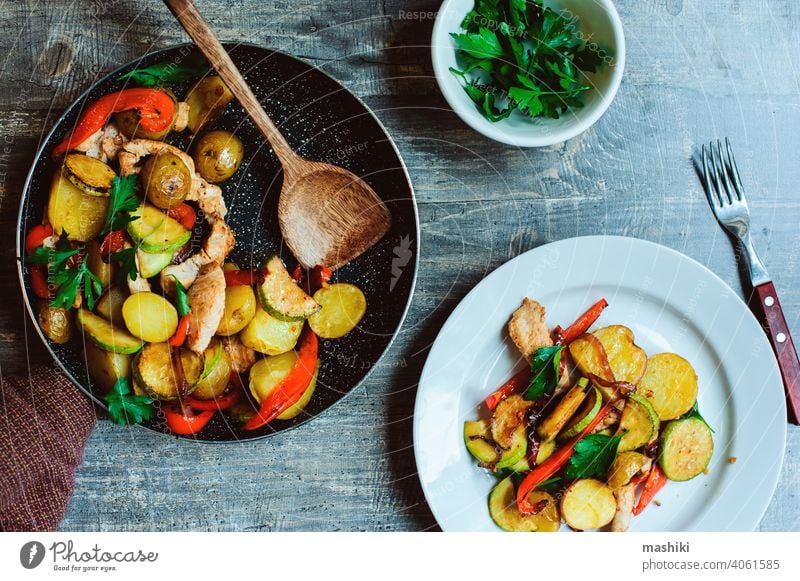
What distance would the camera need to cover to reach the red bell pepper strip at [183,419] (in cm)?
62

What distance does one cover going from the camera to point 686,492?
69 centimetres

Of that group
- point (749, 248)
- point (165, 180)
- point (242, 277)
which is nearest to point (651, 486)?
point (749, 248)

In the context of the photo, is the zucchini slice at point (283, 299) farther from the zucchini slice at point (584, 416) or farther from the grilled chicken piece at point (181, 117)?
the zucchini slice at point (584, 416)

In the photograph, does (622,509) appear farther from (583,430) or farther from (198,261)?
(198,261)

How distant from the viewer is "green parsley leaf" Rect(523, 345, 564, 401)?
0.65m

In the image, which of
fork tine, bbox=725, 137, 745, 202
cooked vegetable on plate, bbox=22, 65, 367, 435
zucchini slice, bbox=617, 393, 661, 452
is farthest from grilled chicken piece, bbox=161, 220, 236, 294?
fork tine, bbox=725, 137, 745, 202

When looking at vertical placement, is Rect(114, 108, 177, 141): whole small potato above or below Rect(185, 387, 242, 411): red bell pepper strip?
above

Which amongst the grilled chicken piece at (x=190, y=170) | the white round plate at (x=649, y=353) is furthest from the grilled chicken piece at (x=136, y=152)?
the white round plate at (x=649, y=353)

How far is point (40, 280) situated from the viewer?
0.62m

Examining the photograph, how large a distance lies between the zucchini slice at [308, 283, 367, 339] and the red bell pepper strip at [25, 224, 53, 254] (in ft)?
0.88

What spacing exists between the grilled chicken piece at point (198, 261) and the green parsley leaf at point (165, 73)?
152 millimetres

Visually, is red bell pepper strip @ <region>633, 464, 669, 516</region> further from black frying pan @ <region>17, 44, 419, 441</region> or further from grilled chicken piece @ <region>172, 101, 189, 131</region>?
grilled chicken piece @ <region>172, 101, 189, 131</region>

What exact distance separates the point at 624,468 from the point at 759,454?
0.51 feet

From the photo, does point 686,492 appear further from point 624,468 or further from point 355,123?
point 355,123
